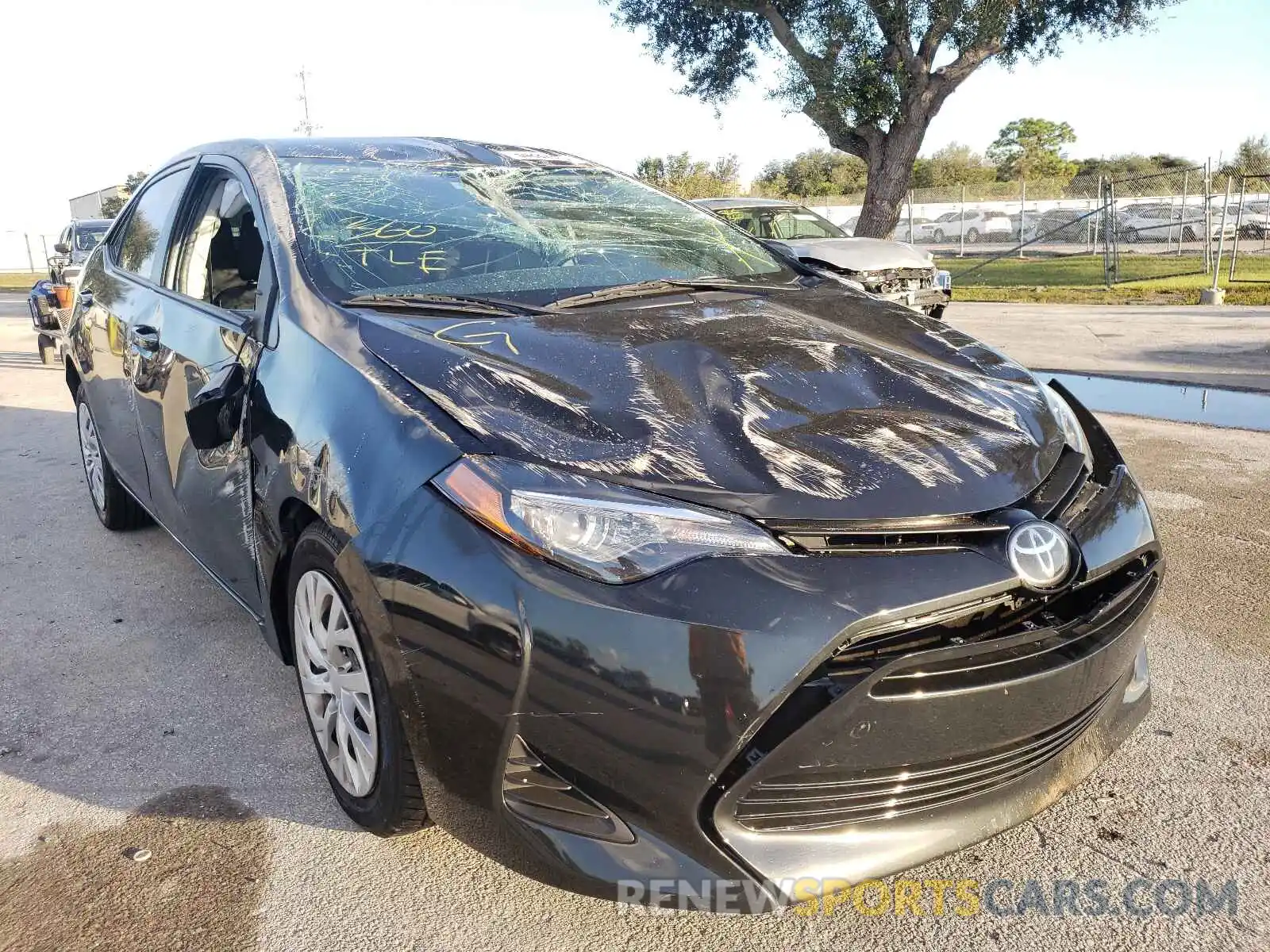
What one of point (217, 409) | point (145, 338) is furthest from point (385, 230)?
point (145, 338)

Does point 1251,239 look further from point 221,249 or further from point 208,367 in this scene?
point 208,367

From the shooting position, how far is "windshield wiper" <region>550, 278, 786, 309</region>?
9.21ft

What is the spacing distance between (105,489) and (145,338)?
166cm

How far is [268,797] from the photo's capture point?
8.43 ft

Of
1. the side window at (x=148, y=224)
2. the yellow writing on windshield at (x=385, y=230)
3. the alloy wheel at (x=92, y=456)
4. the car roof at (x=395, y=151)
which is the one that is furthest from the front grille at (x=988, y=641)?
the alloy wheel at (x=92, y=456)

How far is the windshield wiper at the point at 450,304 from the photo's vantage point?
2.60 metres

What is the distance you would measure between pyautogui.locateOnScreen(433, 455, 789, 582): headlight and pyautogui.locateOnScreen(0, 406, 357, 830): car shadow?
3.51ft

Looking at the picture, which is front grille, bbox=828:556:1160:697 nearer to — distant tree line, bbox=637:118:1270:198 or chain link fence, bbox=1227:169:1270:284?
chain link fence, bbox=1227:169:1270:284

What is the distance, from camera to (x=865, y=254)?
1059 cm

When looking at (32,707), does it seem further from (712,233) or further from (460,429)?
(712,233)

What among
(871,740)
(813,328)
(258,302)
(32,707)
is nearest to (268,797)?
(32,707)

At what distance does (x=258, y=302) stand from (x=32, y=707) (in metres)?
1.47

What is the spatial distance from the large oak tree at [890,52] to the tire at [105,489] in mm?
15190

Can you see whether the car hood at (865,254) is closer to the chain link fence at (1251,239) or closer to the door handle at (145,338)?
the door handle at (145,338)
